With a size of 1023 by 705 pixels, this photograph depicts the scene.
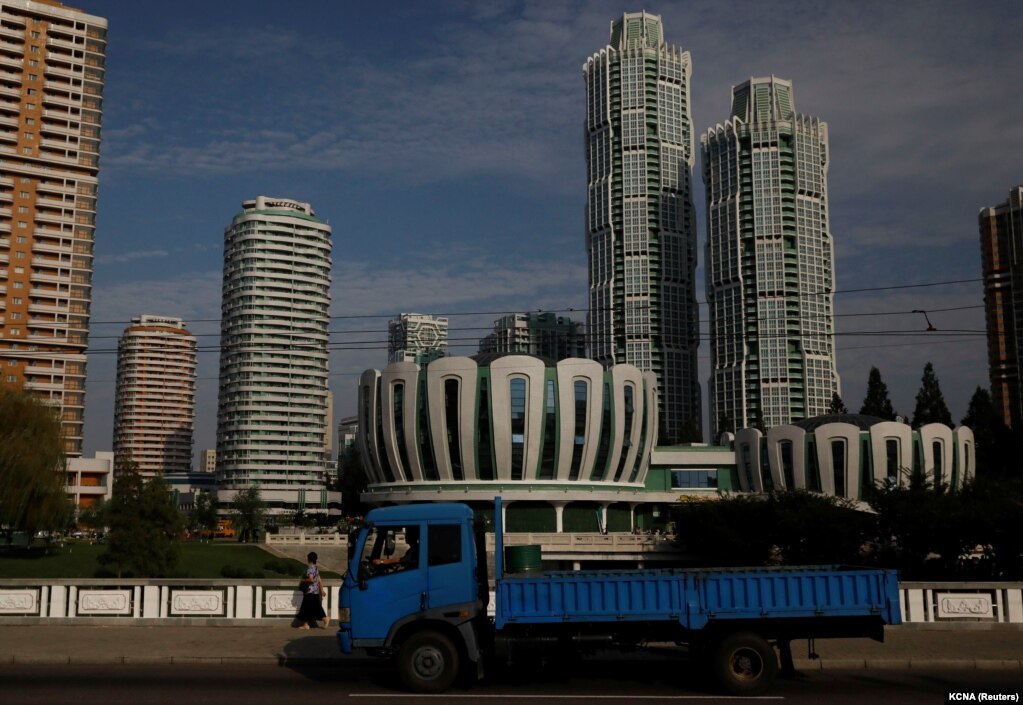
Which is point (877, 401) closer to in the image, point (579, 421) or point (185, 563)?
point (579, 421)

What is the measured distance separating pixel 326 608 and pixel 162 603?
4.34 m

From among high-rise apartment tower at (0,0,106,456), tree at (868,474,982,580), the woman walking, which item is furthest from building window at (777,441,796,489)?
high-rise apartment tower at (0,0,106,456)

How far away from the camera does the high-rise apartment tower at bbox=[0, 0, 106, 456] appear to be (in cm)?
12719

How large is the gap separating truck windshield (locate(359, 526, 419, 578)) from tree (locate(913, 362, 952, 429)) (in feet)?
389

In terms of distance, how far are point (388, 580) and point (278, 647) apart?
5.83 m

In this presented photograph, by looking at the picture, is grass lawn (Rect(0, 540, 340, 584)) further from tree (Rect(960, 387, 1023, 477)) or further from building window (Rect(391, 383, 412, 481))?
tree (Rect(960, 387, 1023, 477))

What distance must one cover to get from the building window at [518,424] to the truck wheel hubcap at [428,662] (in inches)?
2962

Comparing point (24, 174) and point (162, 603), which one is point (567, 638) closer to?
A: point (162, 603)

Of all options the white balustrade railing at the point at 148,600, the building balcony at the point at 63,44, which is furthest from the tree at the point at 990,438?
the building balcony at the point at 63,44

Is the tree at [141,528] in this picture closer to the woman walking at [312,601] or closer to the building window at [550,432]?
the woman walking at [312,601]

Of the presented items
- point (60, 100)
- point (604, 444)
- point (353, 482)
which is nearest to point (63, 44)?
point (60, 100)

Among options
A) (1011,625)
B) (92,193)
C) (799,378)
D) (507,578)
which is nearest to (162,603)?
(507,578)

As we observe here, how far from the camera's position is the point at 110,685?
55.3ft

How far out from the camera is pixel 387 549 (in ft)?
56.4
